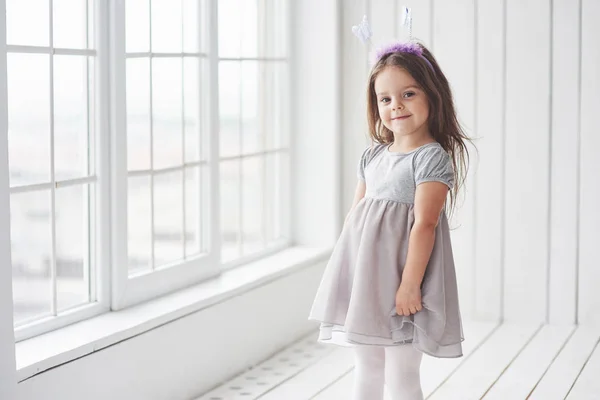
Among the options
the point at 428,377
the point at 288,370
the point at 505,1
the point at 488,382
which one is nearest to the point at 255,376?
the point at 288,370

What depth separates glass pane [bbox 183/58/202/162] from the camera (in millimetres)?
3449

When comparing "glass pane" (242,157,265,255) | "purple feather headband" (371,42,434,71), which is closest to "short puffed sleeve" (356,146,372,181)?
"purple feather headband" (371,42,434,71)

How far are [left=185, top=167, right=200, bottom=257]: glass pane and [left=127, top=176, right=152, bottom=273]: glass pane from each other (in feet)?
0.89

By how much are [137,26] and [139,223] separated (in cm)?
67

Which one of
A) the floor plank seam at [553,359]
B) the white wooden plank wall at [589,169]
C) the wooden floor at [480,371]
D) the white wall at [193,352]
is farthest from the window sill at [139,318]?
the white wooden plank wall at [589,169]

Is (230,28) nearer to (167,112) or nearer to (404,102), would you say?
(167,112)

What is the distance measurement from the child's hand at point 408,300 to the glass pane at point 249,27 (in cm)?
175

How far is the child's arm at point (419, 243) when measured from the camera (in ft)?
8.08

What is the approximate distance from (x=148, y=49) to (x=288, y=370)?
1338 mm

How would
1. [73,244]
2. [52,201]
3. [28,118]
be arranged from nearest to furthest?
[28,118] → [52,201] → [73,244]

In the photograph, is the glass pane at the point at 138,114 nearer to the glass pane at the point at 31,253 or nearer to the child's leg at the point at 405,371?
the glass pane at the point at 31,253

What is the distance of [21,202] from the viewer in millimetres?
2656

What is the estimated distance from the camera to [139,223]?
321 cm

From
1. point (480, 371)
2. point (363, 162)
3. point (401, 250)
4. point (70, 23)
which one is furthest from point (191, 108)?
point (480, 371)
